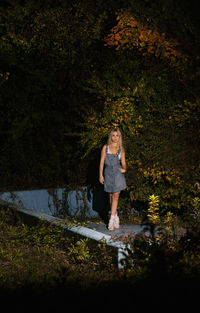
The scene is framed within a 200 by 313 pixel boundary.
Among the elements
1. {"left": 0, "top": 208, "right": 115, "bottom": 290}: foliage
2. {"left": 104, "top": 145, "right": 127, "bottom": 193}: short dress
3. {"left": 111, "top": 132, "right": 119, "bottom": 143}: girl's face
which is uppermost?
{"left": 111, "top": 132, "right": 119, "bottom": 143}: girl's face

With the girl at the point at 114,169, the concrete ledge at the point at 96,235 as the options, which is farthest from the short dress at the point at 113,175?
the concrete ledge at the point at 96,235

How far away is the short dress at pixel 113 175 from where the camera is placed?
7262mm

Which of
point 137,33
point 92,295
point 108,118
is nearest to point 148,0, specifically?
point 137,33

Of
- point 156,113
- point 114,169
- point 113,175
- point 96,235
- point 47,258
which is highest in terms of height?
point 156,113

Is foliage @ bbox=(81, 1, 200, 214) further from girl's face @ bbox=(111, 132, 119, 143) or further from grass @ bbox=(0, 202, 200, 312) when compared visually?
grass @ bbox=(0, 202, 200, 312)

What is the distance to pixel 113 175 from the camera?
7.34 m

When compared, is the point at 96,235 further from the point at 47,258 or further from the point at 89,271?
the point at 47,258

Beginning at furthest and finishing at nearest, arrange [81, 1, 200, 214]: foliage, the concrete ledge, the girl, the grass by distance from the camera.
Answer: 1. the girl
2. [81, 1, 200, 214]: foliage
3. the concrete ledge
4. the grass

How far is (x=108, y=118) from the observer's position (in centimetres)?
807

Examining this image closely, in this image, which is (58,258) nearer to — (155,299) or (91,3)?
(155,299)

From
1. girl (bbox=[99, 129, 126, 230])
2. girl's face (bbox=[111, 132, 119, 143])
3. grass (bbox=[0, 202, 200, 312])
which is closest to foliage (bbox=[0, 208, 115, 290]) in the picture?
grass (bbox=[0, 202, 200, 312])

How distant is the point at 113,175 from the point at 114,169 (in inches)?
4.3

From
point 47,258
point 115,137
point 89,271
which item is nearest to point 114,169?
point 115,137

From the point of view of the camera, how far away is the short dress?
23.8 ft
